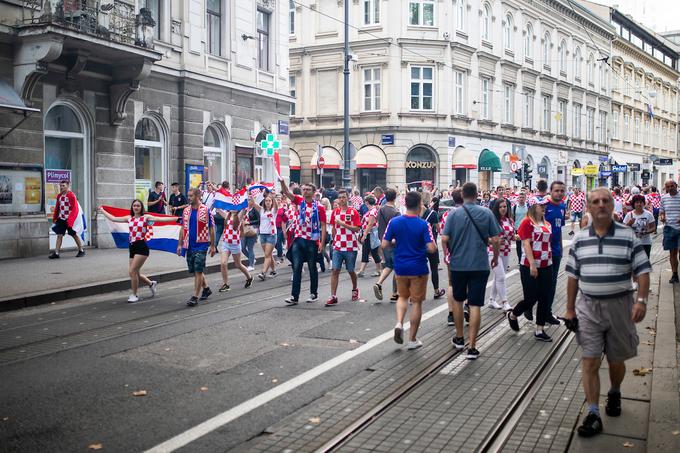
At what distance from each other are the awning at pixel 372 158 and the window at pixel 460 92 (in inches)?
201

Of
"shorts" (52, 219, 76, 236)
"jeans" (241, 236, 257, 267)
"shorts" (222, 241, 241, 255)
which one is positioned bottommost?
"jeans" (241, 236, 257, 267)

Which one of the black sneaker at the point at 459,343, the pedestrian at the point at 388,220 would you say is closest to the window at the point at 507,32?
the pedestrian at the point at 388,220

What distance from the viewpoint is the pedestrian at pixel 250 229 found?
15539 millimetres

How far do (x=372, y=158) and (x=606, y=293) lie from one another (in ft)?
106

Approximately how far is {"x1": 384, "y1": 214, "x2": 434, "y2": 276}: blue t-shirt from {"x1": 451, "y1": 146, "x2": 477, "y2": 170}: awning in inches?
1198

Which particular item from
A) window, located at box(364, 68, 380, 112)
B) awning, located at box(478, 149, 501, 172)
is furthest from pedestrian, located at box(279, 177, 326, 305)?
awning, located at box(478, 149, 501, 172)

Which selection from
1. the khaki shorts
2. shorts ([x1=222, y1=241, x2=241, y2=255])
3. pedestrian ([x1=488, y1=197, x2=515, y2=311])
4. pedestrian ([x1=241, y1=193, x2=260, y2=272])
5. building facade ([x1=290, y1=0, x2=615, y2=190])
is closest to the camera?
the khaki shorts

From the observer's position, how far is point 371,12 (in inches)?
1497

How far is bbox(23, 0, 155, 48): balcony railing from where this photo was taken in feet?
53.7

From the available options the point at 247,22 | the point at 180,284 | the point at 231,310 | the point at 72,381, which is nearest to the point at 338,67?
the point at 247,22

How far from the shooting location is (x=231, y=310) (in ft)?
35.5

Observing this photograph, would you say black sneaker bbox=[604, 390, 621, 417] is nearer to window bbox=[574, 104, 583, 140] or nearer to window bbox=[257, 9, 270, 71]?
window bbox=[257, 9, 270, 71]

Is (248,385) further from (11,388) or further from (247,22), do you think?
(247,22)

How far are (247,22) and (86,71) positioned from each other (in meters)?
7.90
